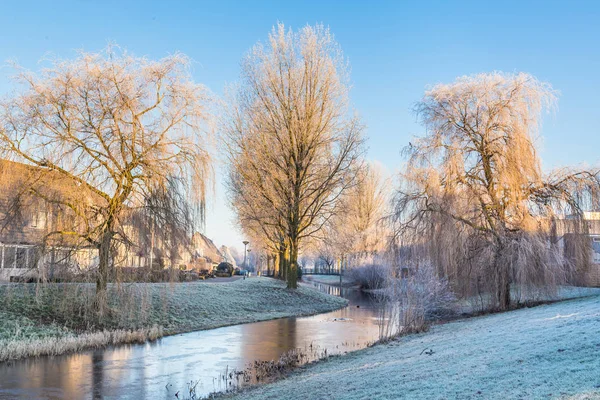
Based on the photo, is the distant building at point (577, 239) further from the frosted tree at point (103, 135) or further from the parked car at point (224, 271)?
the parked car at point (224, 271)

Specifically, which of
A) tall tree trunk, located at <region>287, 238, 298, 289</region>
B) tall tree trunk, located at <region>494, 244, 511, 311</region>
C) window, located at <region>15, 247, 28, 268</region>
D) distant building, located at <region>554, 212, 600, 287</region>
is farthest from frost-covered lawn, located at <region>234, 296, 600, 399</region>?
tall tree trunk, located at <region>287, 238, 298, 289</region>

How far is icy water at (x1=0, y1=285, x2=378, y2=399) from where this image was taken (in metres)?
10.6

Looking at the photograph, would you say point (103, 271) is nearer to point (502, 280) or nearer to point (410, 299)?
point (410, 299)

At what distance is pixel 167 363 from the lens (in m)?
13.5

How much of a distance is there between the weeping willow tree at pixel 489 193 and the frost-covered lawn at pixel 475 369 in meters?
6.15

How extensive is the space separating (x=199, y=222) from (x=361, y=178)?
1533 centimetres

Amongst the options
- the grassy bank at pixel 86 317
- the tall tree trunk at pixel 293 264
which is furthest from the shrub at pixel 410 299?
the tall tree trunk at pixel 293 264

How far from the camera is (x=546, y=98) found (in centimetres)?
2073

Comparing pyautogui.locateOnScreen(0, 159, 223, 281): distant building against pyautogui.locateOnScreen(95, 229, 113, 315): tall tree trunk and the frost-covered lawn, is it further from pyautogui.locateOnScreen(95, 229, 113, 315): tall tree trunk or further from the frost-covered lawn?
the frost-covered lawn

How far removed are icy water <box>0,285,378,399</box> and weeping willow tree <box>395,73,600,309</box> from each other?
452 cm

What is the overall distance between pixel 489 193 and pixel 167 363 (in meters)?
13.4

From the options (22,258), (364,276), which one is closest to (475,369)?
(22,258)

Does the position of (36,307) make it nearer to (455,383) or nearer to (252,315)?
(252,315)

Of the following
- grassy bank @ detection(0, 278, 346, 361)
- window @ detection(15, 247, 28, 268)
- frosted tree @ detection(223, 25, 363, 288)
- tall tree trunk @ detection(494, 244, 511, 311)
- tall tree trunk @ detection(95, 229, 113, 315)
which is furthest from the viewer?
frosted tree @ detection(223, 25, 363, 288)
